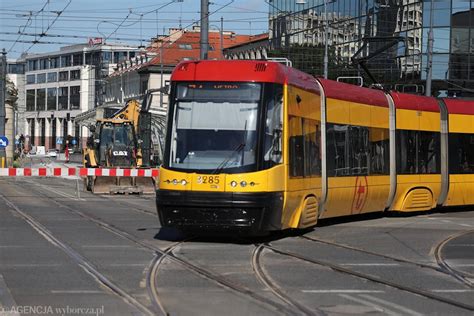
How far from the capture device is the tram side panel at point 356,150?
17.3 metres

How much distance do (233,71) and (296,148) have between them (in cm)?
196

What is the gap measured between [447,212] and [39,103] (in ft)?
430

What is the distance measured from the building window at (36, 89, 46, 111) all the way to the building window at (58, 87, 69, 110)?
437cm

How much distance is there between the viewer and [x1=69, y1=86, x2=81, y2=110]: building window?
138 m

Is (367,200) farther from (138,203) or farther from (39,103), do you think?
(39,103)

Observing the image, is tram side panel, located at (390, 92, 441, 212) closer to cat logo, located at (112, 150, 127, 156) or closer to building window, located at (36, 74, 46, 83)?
cat logo, located at (112, 150, 127, 156)

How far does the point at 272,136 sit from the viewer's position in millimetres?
13961

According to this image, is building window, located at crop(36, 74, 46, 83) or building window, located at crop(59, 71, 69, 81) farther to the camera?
building window, located at crop(36, 74, 46, 83)

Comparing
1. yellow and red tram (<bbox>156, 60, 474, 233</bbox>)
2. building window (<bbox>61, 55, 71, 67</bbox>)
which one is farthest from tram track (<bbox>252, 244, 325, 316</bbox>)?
building window (<bbox>61, 55, 71, 67</bbox>)

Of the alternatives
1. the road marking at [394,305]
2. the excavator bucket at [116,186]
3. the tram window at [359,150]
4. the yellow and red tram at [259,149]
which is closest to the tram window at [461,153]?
the tram window at [359,150]

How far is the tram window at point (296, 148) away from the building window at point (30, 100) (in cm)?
13923

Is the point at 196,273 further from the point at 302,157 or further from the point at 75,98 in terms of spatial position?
the point at 75,98

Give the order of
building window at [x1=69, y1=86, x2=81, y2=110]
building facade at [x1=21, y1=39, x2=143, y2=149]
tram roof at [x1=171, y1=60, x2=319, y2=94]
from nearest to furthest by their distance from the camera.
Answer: tram roof at [x1=171, y1=60, x2=319, y2=94]
building facade at [x1=21, y1=39, x2=143, y2=149]
building window at [x1=69, y1=86, x2=81, y2=110]

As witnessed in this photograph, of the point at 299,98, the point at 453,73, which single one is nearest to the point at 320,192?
the point at 299,98
